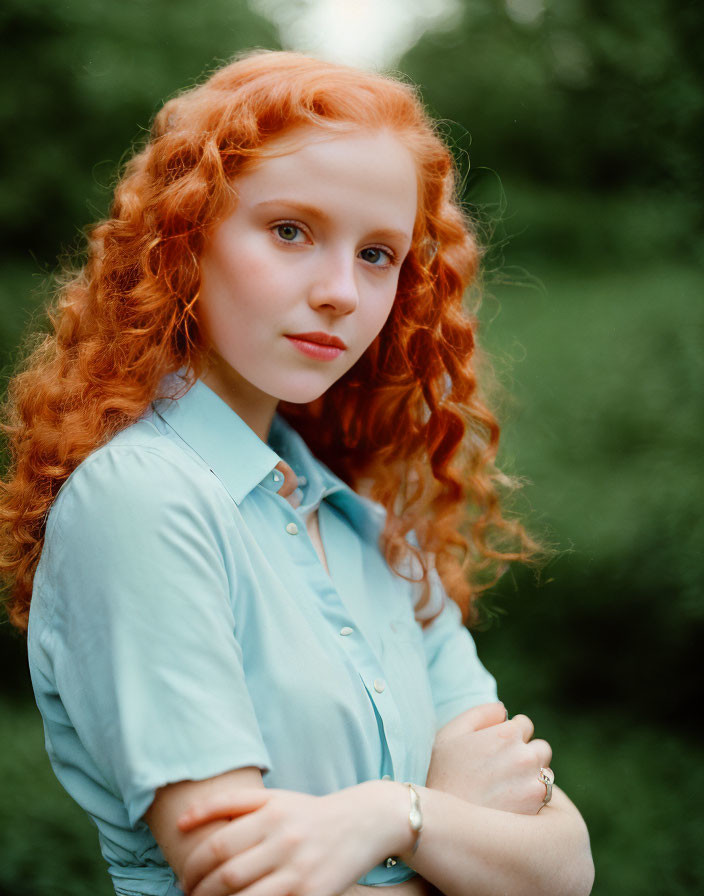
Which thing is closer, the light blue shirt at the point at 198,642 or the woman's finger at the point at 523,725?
the light blue shirt at the point at 198,642

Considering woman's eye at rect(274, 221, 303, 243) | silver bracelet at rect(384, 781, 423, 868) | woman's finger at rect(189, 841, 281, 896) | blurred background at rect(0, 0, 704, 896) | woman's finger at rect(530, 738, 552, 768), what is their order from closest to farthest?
woman's finger at rect(189, 841, 281, 896) < silver bracelet at rect(384, 781, 423, 868) < woman's eye at rect(274, 221, 303, 243) < woman's finger at rect(530, 738, 552, 768) < blurred background at rect(0, 0, 704, 896)

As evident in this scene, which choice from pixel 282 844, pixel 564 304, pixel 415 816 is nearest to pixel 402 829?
pixel 415 816

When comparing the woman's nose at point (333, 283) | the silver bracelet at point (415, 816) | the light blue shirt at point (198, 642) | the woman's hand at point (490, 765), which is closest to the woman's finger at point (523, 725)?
the woman's hand at point (490, 765)

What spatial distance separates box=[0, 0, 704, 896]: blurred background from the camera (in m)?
2.05

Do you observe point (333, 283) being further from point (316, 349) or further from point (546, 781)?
point (546, 781)

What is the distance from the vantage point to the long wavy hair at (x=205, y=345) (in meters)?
1.04

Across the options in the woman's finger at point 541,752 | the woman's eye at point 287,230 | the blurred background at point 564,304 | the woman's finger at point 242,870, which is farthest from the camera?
the blurred background at point 564,304

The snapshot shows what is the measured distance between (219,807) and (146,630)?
165 mm

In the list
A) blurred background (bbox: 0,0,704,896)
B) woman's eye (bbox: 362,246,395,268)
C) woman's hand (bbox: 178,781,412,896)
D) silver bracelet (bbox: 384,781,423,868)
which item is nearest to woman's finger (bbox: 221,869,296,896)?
woman's hand (bbox: 178,781,412,896)

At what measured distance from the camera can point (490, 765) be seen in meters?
1.10

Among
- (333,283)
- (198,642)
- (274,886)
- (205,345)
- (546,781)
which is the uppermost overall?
(333,283)

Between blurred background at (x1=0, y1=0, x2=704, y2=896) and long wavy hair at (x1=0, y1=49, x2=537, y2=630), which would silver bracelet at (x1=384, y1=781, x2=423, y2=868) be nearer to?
long wavy hair at (x1=0, y1=49, x2=537, y2=630)

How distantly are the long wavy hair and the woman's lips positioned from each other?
0.12 meters

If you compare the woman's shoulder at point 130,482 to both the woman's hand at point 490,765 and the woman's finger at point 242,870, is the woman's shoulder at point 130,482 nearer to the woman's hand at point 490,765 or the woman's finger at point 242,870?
the woman's finger at point 242,870
